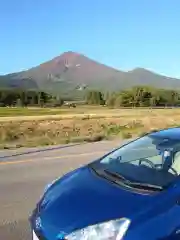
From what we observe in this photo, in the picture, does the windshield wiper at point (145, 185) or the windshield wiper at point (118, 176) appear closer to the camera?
the windshield wiper at point (145, 185)

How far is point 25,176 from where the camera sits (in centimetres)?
869

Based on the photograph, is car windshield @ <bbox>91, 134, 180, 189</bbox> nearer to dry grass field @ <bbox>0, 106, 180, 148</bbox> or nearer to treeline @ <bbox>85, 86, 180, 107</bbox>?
dry grass field @ <bbox>0, 106, 180, 148</bbox>

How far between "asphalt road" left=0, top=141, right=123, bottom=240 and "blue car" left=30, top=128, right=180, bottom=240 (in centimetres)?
135

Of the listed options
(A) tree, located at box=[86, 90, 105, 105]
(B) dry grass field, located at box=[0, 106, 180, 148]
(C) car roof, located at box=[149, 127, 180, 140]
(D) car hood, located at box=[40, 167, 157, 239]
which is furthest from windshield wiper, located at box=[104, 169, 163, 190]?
(A) tree, located at box=[86, 90, 105, 105]

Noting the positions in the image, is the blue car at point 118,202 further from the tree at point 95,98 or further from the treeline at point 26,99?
the treeline at point 26,99

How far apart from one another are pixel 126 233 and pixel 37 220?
3.00 ft

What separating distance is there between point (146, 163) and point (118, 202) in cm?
104

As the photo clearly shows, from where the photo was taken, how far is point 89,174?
4.21 meters

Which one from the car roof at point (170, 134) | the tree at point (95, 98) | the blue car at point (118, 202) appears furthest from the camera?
the tree at point (95, 98)

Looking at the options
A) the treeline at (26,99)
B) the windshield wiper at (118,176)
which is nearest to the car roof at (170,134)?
the windshield wiper at (118,176)

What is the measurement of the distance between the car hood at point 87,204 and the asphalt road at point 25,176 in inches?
53.4

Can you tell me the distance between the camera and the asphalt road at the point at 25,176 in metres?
5.50

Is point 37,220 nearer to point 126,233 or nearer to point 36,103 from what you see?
point 126,233

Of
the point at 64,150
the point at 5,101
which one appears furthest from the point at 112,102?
the point at 64,150
